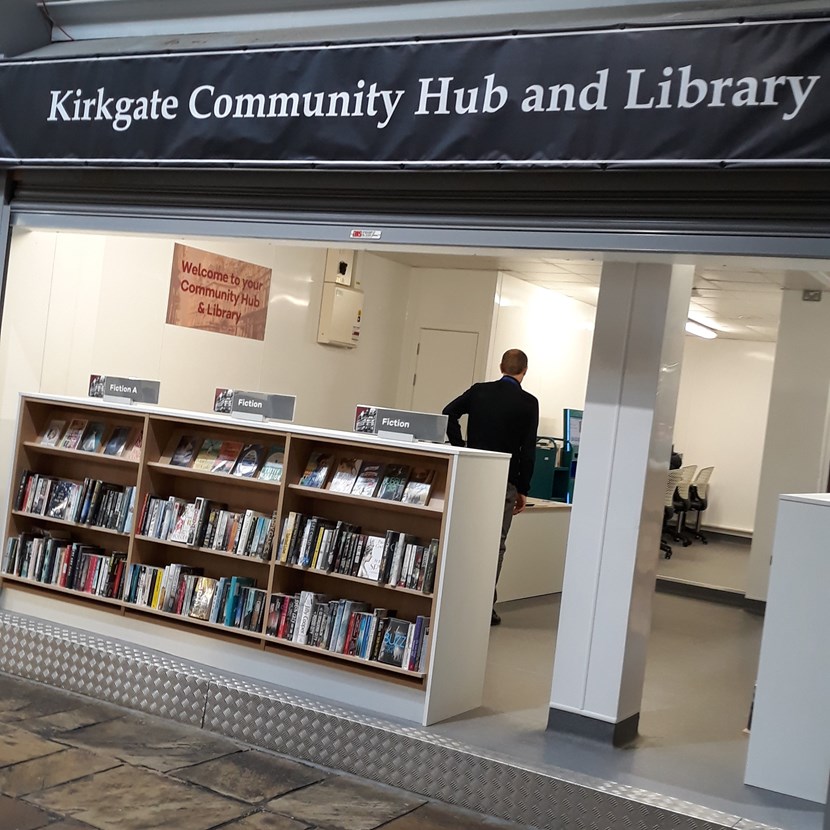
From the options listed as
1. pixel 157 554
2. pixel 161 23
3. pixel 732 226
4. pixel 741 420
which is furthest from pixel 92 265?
pixel 741 420

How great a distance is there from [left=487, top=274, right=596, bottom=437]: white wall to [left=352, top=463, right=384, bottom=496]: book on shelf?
6232mm

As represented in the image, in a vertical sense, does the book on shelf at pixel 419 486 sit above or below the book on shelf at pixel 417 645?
above

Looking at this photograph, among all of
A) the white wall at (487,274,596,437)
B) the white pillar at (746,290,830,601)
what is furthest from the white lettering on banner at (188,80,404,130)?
the white wall at (487,274,596,437)

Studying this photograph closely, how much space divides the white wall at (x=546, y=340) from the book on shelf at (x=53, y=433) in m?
5.91

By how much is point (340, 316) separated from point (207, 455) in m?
4.78

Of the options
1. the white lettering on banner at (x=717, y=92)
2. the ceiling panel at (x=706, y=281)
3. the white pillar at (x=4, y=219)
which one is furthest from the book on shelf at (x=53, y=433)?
the white lettering on banner at (x=717, y=92)

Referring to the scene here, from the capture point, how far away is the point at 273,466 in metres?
5.36

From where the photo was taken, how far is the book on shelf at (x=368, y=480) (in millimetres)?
5098

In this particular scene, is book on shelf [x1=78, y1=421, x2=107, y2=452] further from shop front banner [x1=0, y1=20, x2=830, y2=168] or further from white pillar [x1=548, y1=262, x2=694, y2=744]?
white pillar [x1=548, y1=262, x2=694, y2=744]

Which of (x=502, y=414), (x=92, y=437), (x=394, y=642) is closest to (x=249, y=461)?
(x=92, y=437)

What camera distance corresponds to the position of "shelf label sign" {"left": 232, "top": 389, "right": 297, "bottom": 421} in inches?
214

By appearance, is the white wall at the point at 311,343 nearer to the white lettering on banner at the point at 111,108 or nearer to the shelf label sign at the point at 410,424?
the white lettering on banner at the point at 111,108

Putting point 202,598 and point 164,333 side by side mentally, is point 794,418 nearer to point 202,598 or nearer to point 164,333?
point 164,333

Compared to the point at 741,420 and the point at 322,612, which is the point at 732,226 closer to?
the point at 322,612
